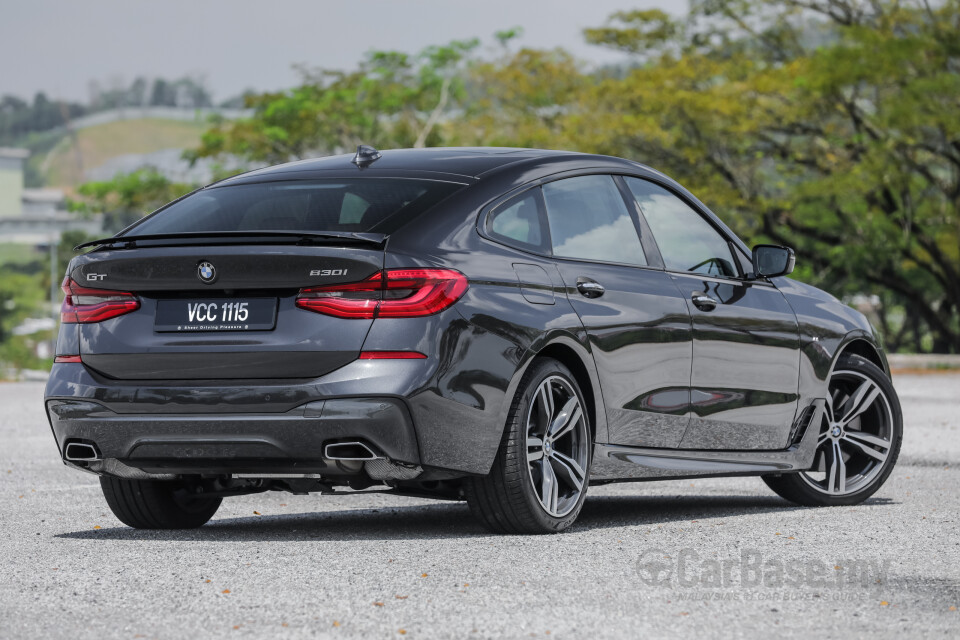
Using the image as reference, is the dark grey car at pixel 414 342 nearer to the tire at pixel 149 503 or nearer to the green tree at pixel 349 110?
the tire at pixel 149 503

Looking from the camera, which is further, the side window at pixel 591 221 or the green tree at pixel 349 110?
the green tree at pixel 349 110

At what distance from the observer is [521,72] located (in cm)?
4634

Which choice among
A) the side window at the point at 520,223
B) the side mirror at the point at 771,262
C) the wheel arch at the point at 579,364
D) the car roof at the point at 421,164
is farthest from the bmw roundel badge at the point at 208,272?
the side mirror at the point at 771,262

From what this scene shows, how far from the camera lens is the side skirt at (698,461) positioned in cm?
655

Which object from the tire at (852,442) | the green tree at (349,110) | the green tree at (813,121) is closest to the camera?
the tire at (852,442)

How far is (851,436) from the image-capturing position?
320 inches

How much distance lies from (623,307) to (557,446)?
0.69 m

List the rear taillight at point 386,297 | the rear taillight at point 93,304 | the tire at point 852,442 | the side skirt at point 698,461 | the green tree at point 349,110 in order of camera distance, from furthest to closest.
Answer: the green tree at point 349,110
the tire at point 852,442
the side skirt at point 698,461
the rear taillight at point 93,304
the rear taillight at point 386,297

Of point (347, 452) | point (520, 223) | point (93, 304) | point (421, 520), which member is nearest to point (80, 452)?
point (93, 304)

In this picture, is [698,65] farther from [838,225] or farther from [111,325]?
[111,325]

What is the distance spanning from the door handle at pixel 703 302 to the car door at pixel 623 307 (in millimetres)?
113

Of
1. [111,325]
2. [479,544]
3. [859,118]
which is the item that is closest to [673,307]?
[479,544]

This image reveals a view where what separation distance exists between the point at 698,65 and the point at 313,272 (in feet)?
108

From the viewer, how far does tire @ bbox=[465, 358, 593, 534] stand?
5.98 meters
